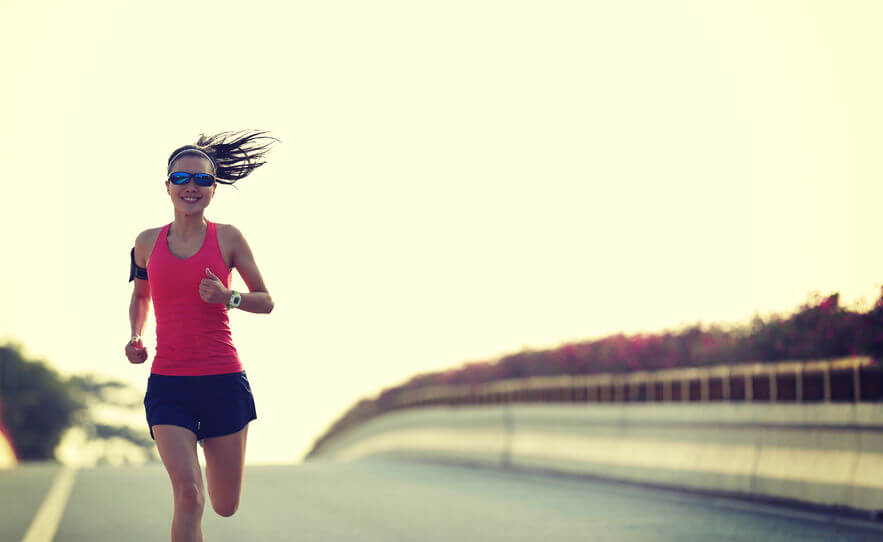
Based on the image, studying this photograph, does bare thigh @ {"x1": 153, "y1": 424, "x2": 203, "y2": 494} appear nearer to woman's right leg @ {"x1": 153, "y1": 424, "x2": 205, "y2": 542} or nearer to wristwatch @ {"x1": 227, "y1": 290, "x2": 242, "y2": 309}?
woman's right leg @ {"x1": 153, "y1": 424, "x2": 205, "y2": 542}

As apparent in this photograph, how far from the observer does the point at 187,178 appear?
595cm

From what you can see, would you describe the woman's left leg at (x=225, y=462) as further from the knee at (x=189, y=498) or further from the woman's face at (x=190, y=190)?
the woman's face at (x=190, y=190)

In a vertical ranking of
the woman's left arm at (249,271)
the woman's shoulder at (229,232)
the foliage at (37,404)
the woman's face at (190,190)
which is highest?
the woman's face at (190,190)

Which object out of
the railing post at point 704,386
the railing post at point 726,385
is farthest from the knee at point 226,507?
the railing post at point 704,386

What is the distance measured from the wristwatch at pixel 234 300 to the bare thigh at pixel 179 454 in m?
0.59

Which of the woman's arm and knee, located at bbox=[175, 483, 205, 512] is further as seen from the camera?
the woman's arm

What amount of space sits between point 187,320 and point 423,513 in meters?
Result: 5.54

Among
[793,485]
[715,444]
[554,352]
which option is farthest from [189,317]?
[554,352]

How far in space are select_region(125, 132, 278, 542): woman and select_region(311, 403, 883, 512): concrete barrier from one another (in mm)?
5622

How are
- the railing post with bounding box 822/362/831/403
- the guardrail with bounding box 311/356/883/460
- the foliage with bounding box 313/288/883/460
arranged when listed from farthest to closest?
1. the foliage with bounding box 313/288/883/460
2. the railing post with bounding box 822/362/831/403
3. the guardrail with bounding box 311/356/883/460

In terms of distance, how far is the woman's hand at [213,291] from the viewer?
552 cm

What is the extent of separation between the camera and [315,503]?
1194 cm

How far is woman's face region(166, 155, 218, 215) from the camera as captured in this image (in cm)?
591

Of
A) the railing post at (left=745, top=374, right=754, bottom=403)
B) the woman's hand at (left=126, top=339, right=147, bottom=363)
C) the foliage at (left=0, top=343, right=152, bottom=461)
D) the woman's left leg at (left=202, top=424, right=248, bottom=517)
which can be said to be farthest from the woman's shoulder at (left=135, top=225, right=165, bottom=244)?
the foliage at (left=0, top=343, right=152, bottom=461)
